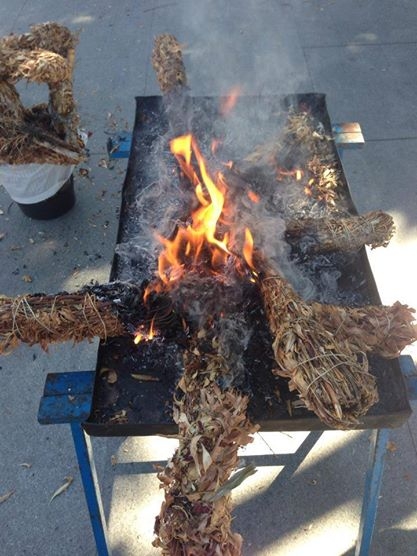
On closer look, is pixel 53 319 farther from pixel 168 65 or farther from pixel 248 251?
pixel 168 65

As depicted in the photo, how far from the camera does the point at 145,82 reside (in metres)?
4.99

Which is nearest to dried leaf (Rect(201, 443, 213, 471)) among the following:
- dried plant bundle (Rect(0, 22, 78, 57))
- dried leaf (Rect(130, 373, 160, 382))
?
dried leaf (Rect(130, 373, 160, 382))

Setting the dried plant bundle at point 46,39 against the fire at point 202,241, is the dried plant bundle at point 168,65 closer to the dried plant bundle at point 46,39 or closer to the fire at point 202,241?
the dried plant bundle at point 46,39

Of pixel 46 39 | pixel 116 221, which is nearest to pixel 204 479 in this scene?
pixel 116 221

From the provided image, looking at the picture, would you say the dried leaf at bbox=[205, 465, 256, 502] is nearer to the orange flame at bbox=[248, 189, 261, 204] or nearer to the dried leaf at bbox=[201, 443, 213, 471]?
the dried leaf at bbox=[201, 443, 213, 471]

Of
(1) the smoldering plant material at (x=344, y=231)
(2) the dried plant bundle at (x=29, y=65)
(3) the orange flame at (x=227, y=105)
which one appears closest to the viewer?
(1) the smoldering plant material at (x=344, y=231)

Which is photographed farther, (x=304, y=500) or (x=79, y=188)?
(x=79, y=188)

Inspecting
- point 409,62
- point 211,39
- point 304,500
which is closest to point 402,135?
point 409,62

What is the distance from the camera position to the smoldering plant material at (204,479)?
141 cm

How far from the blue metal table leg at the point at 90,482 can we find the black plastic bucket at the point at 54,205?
207cm

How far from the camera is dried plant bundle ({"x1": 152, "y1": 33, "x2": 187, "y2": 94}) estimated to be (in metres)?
3.07

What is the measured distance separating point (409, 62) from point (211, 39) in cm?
210

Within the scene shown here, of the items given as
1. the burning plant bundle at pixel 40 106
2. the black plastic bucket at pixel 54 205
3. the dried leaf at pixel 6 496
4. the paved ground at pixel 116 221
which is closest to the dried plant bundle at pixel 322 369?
the paved ground at pixel 116 221

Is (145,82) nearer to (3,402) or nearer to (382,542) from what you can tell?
(3,402)
